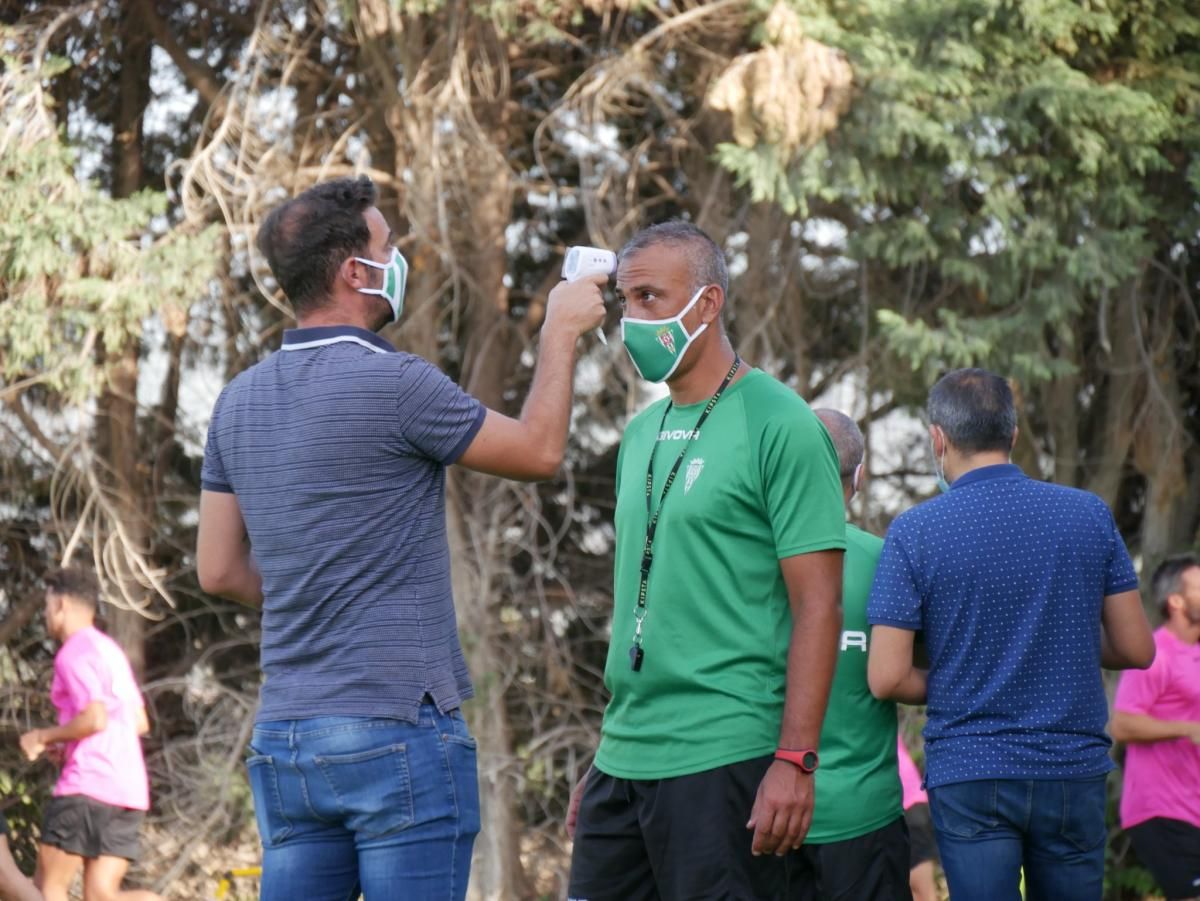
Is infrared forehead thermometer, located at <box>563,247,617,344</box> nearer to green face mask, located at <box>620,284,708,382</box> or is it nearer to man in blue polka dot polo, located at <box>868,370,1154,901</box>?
green face mask, located at <box>620,284,708,382</box>

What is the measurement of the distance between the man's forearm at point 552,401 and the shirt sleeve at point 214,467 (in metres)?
0.65

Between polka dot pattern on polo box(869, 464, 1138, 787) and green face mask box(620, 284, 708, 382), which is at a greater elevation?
green face mask box(620, 284, 708, 382)

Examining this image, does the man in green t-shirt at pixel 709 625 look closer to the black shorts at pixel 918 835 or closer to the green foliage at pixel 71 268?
the black shorts at pixel 918 835

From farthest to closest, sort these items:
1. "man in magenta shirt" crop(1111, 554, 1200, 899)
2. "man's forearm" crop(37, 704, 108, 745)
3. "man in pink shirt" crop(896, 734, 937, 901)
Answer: "man's forearm" crop(37, 704, 108, 745) < "man in magenta shirt" crop(1111, 554, 1200, 899) < "man in pink shirt" crop(896, 734, 937, 901)

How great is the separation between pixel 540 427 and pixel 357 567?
1.41 feet

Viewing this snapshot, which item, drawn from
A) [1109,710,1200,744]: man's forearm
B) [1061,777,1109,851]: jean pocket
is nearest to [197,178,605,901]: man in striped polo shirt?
[1061,777,1109,851]: jean pocket

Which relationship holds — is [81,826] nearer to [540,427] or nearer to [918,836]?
[918,836]

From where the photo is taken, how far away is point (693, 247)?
321 cm

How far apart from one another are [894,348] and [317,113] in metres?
4.19

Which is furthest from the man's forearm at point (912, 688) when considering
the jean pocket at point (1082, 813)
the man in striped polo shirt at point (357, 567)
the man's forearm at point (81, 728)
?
the man's forearm at point (81, 728)

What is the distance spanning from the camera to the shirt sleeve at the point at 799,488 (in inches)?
114

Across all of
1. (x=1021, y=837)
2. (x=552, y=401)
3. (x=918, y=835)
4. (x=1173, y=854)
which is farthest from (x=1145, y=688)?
(x=552, y=401)

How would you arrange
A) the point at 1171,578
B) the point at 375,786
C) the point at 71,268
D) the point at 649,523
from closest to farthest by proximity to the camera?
1. the point at 375,786
2. the point at 649,523
3. the point at 1171,578
4. the point at 71,268

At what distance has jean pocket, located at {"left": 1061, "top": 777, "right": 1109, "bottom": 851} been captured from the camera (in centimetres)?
354
